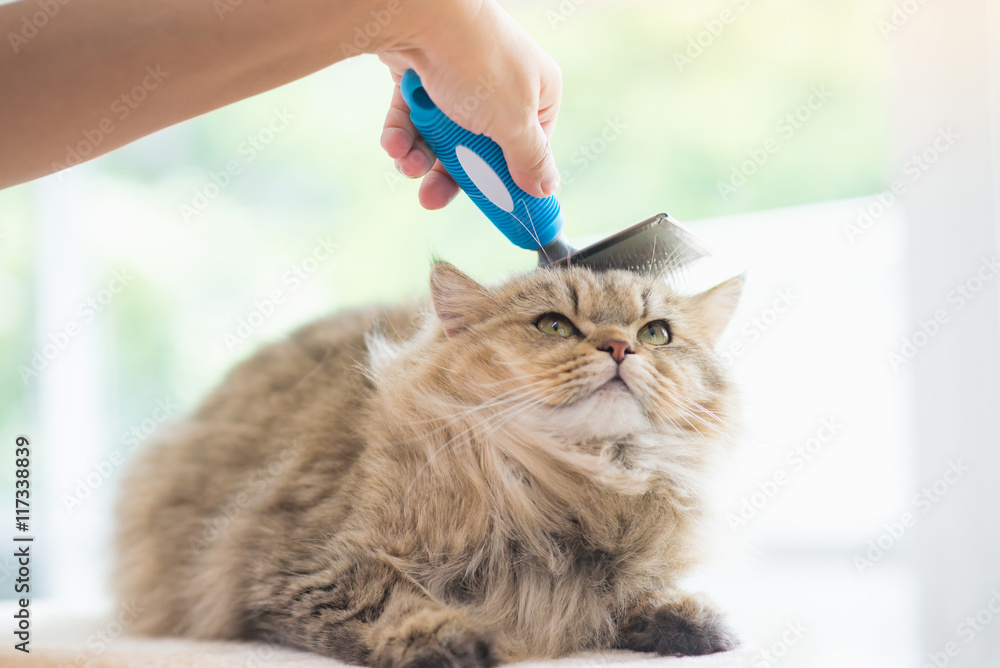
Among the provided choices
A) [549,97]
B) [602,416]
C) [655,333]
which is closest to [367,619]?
[602,416]

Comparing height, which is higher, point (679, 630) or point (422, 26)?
point (422, 26)

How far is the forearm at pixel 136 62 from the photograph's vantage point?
34.7 inches

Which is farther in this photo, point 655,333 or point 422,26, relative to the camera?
point 655,333

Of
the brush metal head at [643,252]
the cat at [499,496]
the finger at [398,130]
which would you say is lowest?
the cat at [499,496]

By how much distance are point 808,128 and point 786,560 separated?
5.15 feet

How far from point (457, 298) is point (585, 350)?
13.4 inches

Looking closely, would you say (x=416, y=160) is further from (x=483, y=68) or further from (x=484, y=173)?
(x=483, y=68)

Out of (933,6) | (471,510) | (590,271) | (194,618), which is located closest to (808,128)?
(933,6)

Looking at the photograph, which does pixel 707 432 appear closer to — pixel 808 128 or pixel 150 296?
pixel 808 128

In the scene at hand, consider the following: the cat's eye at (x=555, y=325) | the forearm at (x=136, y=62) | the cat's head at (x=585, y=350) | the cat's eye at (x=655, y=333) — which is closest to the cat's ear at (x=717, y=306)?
the cat's head at (x=585, y=350)

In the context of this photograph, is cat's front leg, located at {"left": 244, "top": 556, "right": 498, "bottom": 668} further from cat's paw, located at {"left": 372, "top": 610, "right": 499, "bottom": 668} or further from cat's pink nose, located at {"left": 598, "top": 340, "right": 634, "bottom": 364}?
cat's pink nose, located at {"left": 598, "top": 340, "right": 634, "bottom": 364}

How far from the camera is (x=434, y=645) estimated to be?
96 centimetres

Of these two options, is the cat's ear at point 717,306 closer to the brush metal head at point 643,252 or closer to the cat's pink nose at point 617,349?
the brush metal head at point 643,252

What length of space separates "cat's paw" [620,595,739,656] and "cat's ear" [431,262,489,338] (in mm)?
621
